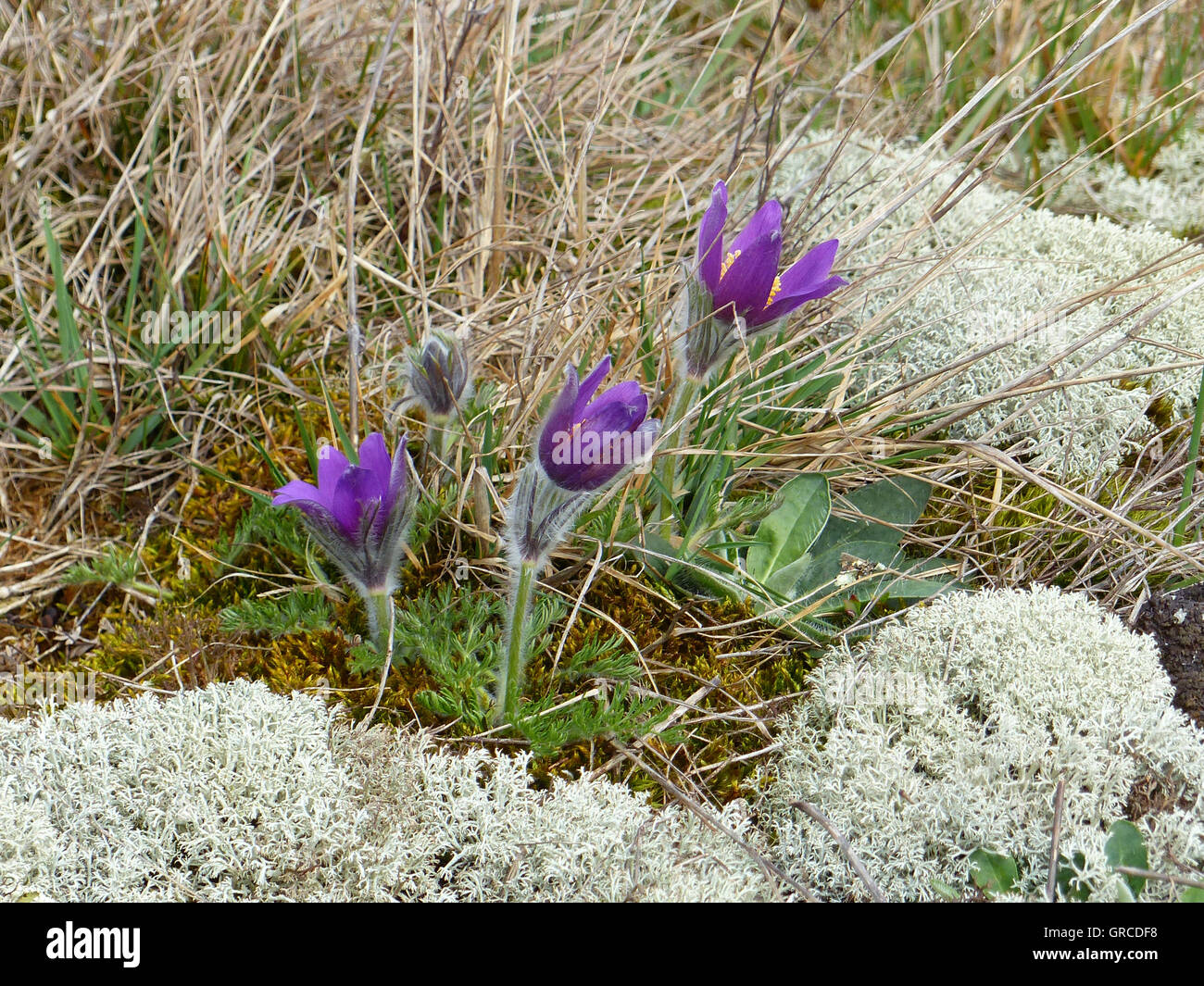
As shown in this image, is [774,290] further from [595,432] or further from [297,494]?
[297,494]

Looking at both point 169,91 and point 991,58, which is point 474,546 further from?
point 991,58

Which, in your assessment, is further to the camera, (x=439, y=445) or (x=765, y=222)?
(x=439, y=445)

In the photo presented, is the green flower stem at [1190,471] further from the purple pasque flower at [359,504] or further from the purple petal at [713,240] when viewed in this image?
the purple pasque flower at [359,504]

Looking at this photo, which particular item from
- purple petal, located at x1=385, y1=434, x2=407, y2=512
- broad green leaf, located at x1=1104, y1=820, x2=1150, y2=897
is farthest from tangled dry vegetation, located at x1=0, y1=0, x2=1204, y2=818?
broad green leaf, located at x1=1104, y1=820, x2=1150, y2=897

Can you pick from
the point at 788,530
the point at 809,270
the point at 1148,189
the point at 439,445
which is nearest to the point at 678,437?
the point at 788,530

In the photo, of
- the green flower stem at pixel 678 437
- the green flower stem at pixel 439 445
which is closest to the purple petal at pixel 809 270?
the green flower stem at pixel 678 437

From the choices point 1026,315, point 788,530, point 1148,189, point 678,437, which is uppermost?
point 1148,189
